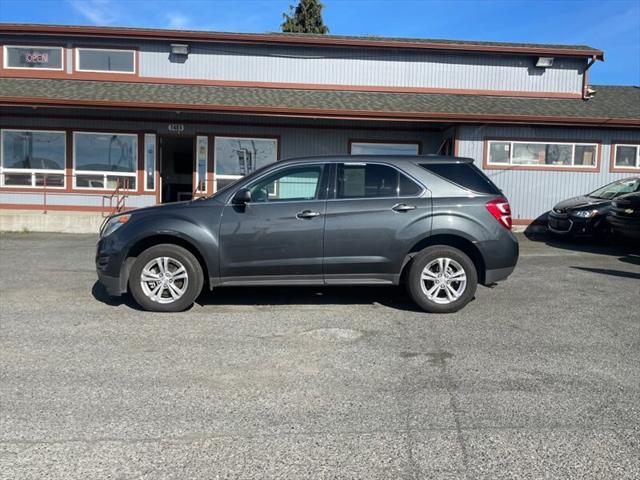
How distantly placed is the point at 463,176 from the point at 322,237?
6.02 ft

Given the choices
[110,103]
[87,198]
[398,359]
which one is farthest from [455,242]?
[87,198]

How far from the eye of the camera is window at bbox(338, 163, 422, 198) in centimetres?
653

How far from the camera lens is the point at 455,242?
6.61 metres

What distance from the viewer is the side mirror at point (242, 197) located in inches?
246

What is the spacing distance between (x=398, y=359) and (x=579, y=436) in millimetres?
1721

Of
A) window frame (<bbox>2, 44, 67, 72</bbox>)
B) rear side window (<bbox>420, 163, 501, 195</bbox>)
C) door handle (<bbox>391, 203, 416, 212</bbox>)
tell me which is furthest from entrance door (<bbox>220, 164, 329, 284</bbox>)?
window frame (<bbox>2, 44, 67, 72</bbox>)

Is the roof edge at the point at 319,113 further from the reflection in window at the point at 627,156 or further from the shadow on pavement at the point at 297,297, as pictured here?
the shadow on pavement at the point at 297,297

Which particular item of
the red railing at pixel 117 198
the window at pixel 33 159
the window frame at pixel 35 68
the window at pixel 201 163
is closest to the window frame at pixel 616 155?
the window at pixel 201 163

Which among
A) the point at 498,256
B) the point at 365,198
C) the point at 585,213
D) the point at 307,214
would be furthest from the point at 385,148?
the point at 307,214

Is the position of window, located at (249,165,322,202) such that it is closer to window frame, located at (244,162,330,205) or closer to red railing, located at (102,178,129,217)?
window frame, located at (244,162,330,205)

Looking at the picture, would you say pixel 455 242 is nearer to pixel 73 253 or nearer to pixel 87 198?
pixel 73 253

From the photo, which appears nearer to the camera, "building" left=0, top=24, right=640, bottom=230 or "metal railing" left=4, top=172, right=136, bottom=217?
"building" left=0, top=24, right=640, bottom=230

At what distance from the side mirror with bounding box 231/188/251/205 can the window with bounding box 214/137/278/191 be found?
930 centimetres

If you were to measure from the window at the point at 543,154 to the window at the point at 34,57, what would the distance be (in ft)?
40.7
